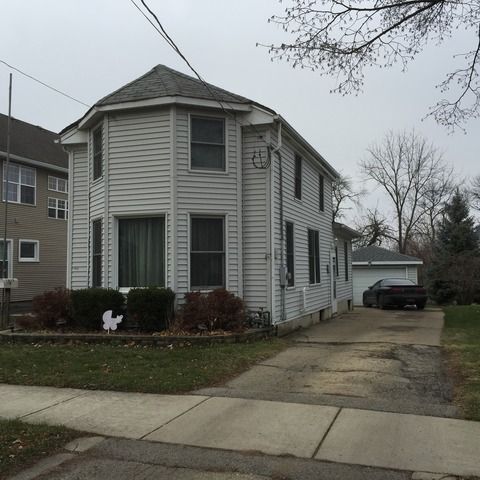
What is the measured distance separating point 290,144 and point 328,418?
9554 millimetres

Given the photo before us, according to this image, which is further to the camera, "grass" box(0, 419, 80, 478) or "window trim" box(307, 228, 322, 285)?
"window trim" box(307, 228, 322, 285)

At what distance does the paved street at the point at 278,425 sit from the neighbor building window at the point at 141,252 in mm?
4240

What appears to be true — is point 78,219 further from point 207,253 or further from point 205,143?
point 205,143

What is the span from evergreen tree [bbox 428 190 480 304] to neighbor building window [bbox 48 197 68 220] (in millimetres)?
19879

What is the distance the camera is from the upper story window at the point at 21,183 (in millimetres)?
23469

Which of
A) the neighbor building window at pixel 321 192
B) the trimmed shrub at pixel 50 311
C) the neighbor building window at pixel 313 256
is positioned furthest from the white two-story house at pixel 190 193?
the neighbor building window at pixel 321 192

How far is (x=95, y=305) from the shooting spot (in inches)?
475

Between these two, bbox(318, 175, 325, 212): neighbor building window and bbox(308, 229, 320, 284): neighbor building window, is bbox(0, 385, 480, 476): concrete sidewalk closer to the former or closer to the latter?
bbox(308, 229, 320, 284): neighbor building window

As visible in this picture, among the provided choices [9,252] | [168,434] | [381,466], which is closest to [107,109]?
[168,434]

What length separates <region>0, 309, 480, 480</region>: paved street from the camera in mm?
4816

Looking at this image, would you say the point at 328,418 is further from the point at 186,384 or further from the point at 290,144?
the point at 290,144

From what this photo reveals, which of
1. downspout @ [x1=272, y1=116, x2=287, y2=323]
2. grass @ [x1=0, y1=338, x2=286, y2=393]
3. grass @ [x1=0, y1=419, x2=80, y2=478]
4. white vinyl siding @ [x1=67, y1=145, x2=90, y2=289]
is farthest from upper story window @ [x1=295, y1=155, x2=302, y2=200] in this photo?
grass @ [x1=0, y1=419, x2=80, y2=478]

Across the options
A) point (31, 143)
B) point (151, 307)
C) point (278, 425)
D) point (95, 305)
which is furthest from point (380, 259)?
point (278, 425)

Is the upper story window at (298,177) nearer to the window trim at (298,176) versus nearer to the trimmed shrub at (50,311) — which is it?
the window trim at (298,176)
